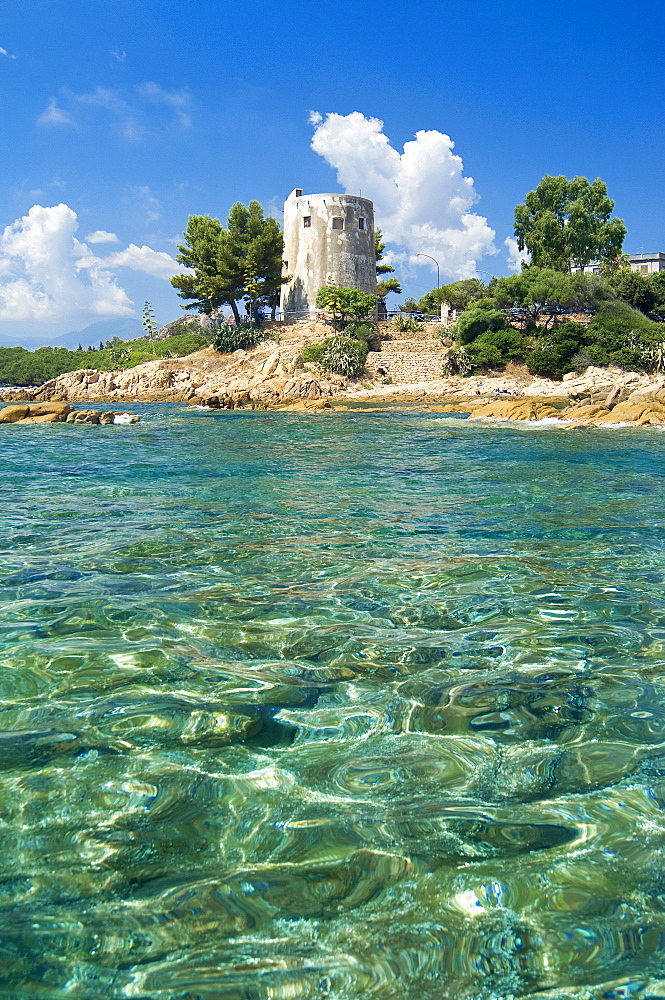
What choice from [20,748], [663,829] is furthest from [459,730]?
[20,748]

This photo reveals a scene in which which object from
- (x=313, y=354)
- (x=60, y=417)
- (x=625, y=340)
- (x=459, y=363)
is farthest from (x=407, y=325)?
(x=60, y=417)

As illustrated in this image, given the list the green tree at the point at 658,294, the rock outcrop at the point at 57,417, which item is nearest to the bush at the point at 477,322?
the green tree at the point at 658,294

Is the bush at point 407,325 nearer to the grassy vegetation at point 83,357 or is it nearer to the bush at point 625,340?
the bush at point 625,340

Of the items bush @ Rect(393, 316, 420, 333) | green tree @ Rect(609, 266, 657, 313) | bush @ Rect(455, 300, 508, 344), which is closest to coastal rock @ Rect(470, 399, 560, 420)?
bush @ Rect(455, 300, 508, 344)

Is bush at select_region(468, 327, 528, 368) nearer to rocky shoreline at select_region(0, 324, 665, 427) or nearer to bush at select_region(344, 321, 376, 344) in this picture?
rocky shoreline at select_region(0, 324, 665, 427)

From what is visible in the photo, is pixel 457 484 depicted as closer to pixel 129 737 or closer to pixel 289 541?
pixel 289 541

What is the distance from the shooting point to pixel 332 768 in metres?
2.81

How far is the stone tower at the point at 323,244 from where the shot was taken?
188 ft

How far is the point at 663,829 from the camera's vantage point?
7.91 feet

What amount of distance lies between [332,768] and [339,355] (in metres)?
45.6

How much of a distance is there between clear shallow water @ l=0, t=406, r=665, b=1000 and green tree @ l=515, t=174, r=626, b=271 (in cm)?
5462

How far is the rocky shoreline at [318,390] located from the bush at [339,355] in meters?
0.68

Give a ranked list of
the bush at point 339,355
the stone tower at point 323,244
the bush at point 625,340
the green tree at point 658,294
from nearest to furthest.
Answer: the bush at point 625,340 < the bush at point 339,355 < the green tree at point 658,294 < the stone tower at point 323,244

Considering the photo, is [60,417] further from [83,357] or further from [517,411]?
[83,357]
